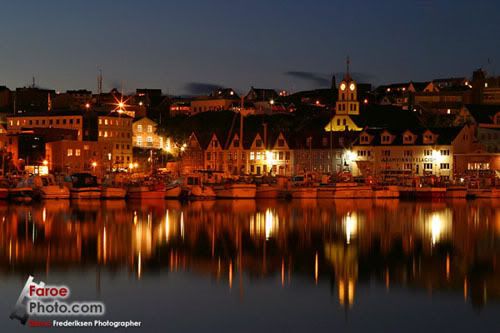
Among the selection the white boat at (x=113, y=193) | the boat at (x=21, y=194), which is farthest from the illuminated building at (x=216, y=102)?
the boat at (x=21, y=194)

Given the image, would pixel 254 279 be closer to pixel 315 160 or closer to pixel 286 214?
pixel 286 214

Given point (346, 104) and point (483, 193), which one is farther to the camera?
point (346, 104)

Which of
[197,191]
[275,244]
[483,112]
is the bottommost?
[275,244]

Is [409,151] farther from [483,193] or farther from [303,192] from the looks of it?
[303,192]

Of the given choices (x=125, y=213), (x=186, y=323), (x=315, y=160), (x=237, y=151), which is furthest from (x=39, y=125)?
(x=186, y=323)

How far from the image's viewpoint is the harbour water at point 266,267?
2170cm

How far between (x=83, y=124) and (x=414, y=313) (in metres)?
72.2

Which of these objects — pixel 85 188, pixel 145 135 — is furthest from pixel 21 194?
pixel 145 135

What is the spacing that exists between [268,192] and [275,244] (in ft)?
91.4

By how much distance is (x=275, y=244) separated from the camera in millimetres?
34812

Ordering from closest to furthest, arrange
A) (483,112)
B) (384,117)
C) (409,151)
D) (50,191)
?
(50,191), (409,151), (483,112), (384,117)

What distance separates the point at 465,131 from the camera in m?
73.9

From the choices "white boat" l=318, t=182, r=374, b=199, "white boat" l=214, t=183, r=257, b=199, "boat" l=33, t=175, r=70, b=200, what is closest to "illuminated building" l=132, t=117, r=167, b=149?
"white boat" l=214, t=183, r=257, b=199

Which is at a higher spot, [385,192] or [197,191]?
[197,191]
